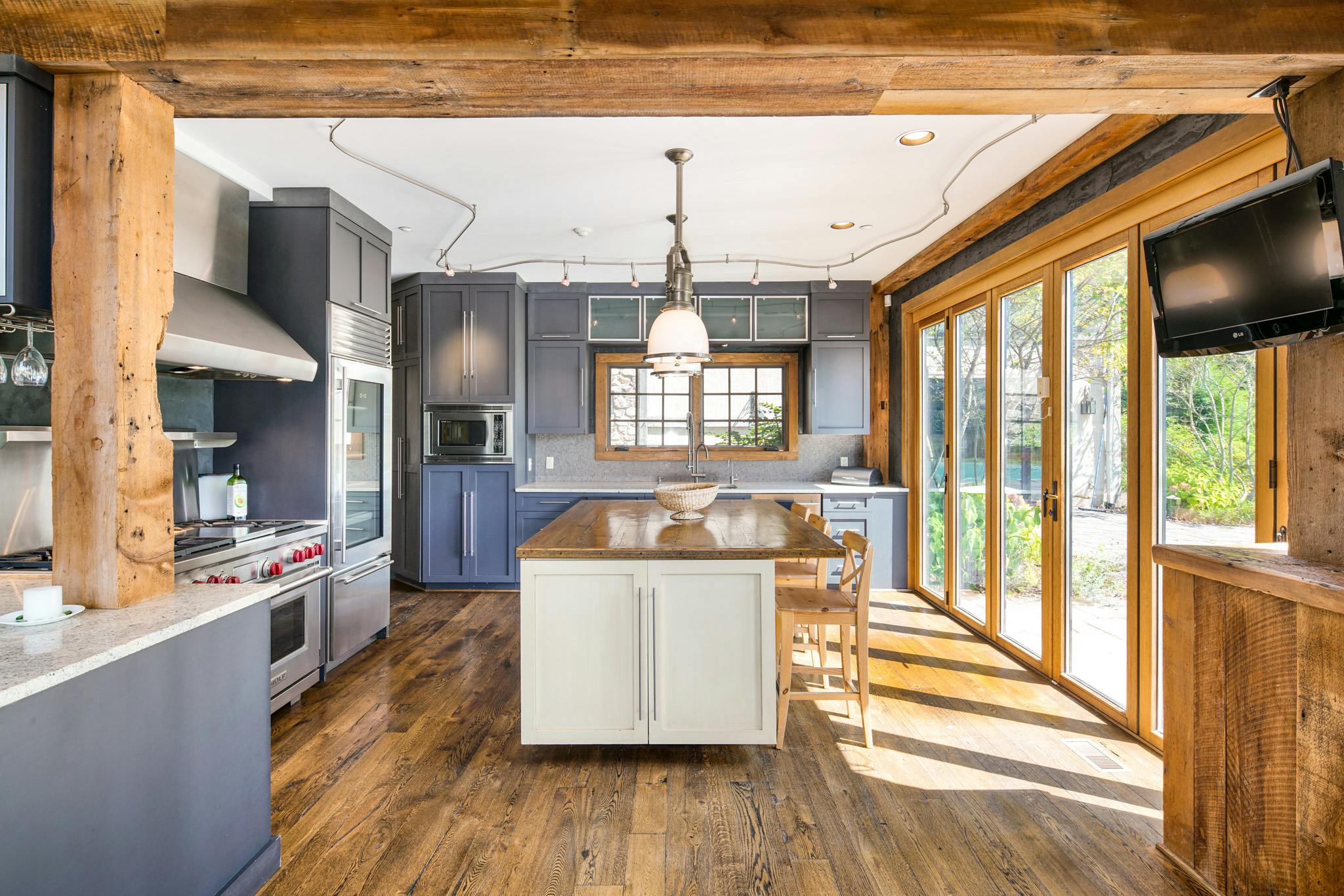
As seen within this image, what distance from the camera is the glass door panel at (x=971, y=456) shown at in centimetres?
411

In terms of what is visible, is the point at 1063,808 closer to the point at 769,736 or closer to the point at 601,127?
the point at 769,736

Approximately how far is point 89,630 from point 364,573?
2.24 meters

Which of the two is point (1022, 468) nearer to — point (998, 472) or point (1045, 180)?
point (998, 472)

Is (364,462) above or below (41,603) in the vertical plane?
above

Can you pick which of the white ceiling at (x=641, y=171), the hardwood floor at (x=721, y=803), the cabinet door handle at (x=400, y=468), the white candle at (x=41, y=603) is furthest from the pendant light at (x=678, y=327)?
the cabinet door handle at (x=400, y=468)

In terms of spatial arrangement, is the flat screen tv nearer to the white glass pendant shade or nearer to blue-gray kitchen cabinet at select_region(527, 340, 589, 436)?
the white glass pendant shade

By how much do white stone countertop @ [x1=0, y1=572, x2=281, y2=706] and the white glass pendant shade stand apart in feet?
6.01

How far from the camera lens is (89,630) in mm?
1479

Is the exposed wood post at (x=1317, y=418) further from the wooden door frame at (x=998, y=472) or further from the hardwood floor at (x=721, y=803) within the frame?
the wooden door frame at (x=998, y=472)

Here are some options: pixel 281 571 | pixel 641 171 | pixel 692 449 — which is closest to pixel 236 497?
pixel 281 571

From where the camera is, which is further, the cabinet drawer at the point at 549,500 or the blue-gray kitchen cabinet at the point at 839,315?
the blue-gray kitchen cabinet at the point at 839,315

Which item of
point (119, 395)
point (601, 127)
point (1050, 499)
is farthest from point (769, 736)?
point (601, 127)

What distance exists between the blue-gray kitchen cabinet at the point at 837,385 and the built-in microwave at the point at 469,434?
246cm

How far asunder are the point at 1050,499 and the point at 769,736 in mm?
1909
